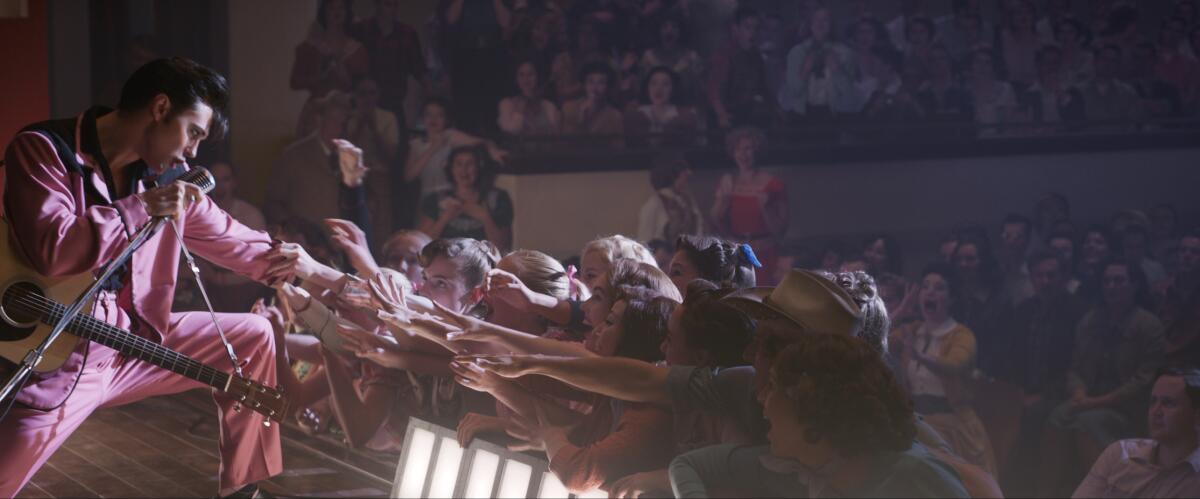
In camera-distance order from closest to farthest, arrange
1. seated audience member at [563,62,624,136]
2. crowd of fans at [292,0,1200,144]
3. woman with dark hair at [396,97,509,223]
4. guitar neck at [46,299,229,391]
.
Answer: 1. guitar neck at [46,299,229,391]
2. crowd of fans at [292,0,1200,144]
3. seated audience member at [563,62,624,136]
4. woman with dark hair at [396,97,509,223]

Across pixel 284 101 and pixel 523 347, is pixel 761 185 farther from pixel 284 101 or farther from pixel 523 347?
pixel 523 347

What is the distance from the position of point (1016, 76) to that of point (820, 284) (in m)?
4.76

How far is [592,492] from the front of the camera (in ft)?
11.3

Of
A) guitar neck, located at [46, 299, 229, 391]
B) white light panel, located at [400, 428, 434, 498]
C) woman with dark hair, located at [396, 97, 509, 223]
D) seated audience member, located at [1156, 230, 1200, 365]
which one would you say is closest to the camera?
guitar neck, located at [46, 299, 229, 391]

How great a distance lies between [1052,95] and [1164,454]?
255 cm

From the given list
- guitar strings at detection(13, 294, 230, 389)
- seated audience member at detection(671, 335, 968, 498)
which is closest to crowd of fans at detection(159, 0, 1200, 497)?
seated audience member at detection(671, 335, 968, 498)

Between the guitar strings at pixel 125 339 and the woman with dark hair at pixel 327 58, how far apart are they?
5.31 m

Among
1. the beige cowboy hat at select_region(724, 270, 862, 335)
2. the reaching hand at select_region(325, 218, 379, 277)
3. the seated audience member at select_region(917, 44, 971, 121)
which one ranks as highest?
the seated audience member at select_region(917, 44, 971, 121)

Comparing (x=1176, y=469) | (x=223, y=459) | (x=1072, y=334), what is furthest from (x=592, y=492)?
(x=1072, y=334)

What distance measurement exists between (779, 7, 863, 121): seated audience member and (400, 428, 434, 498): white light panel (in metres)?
4.29

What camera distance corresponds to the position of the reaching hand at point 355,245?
4.34m

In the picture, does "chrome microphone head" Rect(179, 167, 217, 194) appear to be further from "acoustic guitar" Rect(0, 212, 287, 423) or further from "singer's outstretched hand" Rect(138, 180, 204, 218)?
"acoustic guitar" Rect(0, 212, 287, 423)

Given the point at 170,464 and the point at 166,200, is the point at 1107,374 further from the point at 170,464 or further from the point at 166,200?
the point at 166,200

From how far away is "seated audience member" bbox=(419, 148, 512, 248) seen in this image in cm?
829
